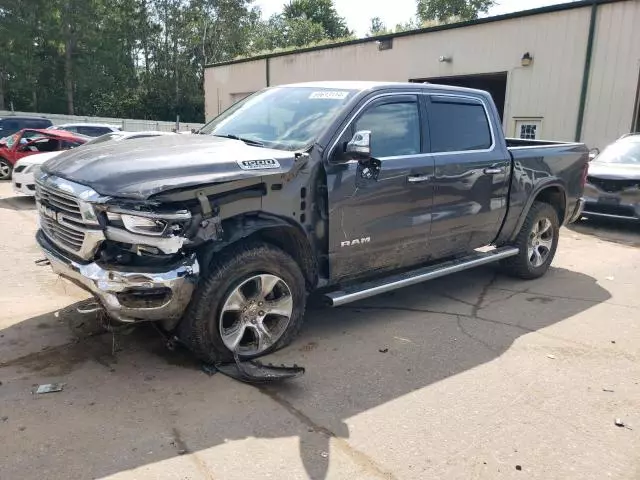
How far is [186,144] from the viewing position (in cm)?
411

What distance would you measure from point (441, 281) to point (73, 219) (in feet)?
13.7

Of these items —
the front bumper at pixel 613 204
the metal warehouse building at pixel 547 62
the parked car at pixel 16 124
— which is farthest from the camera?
the parked car at pixel 16 124

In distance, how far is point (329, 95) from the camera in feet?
15.3

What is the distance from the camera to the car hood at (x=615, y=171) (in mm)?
9602

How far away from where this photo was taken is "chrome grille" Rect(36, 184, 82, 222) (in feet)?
11.6

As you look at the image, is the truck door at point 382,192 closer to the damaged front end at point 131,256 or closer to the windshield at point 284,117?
the windshield at point 284,117

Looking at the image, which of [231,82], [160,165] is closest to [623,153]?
[160,165]

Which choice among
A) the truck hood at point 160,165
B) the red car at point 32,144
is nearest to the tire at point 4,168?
the red car at point 32,144

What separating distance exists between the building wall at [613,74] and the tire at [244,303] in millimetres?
12721

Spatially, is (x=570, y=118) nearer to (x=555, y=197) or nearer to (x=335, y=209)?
(x=555, y=197)

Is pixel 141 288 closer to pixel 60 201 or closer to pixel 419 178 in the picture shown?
pixel 60 201

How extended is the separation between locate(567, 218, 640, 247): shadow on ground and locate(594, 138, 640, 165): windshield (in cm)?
116

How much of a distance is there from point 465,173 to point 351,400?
103 inches

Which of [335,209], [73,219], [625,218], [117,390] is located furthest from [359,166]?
[625,218]
